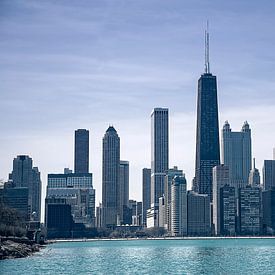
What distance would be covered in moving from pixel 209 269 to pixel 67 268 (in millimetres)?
24984

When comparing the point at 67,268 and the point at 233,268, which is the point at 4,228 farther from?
the point at 233,268

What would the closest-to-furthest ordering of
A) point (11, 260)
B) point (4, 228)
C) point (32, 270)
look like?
point (32, 270), point (11, 260), point (4, 228)

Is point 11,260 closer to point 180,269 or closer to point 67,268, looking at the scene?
point 67,268

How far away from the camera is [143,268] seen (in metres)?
125

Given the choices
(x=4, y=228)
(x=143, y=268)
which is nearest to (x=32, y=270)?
(x=143, y=268)

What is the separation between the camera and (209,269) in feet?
391

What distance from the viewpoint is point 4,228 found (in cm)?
19488

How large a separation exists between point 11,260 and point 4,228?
52.7m

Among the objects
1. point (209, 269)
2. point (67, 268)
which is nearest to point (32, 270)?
point (67, 268)

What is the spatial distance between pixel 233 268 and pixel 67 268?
1124 inches

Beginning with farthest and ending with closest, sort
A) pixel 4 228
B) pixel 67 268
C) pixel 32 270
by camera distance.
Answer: pixel 4 228 < pixel 67 268 < pixel 32 270

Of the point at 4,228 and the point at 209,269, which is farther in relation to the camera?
the point at 4,228

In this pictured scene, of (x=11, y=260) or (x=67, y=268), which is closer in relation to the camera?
(x=67, y=268)

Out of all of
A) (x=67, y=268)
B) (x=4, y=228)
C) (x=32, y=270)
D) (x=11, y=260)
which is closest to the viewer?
(x=32, y=270)
